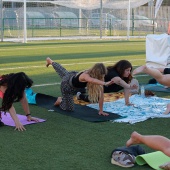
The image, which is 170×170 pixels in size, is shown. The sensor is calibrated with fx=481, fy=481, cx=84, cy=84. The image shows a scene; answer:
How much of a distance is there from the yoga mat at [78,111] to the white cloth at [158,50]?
196 inches

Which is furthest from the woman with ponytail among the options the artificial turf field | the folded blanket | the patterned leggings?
the folded blanket

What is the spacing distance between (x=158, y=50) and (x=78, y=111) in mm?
5783

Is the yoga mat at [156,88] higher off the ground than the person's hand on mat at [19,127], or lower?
higher

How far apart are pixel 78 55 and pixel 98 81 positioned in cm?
1070

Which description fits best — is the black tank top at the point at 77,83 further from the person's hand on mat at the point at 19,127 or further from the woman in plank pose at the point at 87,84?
the person's hand on mat at the point at 19,127

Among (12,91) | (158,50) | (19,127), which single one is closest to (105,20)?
(158,50)

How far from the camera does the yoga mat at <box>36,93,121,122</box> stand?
24.3 ft

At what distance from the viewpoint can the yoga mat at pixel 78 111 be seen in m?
7.40

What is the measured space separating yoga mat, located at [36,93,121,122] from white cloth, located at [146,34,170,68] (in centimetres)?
498

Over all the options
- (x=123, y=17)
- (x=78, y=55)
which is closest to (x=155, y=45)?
(x=78, y=55)

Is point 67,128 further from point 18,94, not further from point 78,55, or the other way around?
point 78,55

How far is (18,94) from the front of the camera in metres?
6.86

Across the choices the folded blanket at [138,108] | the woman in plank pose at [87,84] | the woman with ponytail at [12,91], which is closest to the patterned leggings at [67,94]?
the woman in plank pose at [87,84]

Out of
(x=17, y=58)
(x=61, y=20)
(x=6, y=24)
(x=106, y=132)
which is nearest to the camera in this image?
(x=106, y=132)
